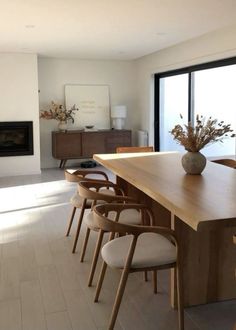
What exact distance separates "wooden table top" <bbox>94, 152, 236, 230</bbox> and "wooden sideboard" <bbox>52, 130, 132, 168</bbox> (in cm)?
423

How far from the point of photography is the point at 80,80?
27.9ft

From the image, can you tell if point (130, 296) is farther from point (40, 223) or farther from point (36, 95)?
point (36, 95)

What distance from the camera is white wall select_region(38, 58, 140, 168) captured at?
8281 millimetres

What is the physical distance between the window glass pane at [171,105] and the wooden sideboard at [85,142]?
0.80 meters

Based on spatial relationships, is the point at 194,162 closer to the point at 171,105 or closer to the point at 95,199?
the point at 95,199

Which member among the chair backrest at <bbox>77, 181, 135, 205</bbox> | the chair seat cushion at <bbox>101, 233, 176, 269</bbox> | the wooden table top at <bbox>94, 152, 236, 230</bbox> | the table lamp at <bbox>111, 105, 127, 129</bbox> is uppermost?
the table lamp at <bbox>111, 105, 127, 129</bbox>

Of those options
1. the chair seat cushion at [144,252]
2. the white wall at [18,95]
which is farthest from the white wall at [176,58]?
the chair seat cushion at [144,252]

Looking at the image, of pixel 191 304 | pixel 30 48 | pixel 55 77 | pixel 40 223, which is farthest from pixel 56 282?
pixel 55 77

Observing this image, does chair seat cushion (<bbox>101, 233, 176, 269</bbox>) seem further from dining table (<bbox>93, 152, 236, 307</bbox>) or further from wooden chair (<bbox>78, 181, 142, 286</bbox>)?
wooden chair (<bbox>78, 181, 142, 286</bbox>)

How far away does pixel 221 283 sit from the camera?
2.68 metres

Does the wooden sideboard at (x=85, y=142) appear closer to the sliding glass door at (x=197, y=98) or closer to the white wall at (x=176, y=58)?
the white wall at (x=176, y=58)

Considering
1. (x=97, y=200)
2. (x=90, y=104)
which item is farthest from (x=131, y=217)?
(x=90, y=104)

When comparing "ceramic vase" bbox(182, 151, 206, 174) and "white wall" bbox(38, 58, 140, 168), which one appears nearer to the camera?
"ceramic vase" bbox(182, 151, 206, 174)

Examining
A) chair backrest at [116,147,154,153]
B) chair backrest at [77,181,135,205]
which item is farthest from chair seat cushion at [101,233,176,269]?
chair backrest at [116,147,154,153]
